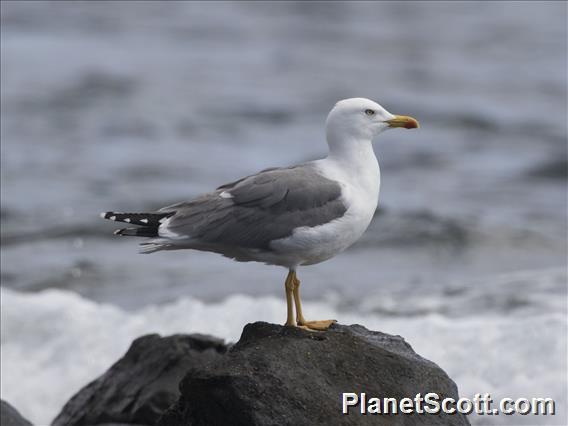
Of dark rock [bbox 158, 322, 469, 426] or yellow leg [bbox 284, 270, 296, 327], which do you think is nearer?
dark rock [bbox 158, 322, 469, 426]

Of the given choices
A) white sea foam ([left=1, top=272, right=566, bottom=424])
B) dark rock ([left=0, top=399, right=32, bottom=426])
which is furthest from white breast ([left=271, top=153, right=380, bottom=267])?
white sea foam ([left=1, top=272, right=566, bottom=424])

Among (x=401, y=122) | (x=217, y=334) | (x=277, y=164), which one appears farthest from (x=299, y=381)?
(x=277, y=164)

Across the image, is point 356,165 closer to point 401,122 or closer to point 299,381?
point 401,122

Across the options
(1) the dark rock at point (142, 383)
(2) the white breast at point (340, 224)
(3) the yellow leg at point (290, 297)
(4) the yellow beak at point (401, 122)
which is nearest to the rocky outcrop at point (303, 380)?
(3) the yellow leg at point (290, 297)

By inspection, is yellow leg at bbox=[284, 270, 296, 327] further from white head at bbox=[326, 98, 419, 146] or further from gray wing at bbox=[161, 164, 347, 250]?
white head at bbox=[326, 98, 419, 146]

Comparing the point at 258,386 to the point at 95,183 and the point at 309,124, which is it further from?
the point at 309,124

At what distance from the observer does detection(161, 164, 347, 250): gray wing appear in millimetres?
6781

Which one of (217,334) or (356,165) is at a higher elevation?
(356,165)

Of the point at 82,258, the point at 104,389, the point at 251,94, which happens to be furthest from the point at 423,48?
the point at 104,389

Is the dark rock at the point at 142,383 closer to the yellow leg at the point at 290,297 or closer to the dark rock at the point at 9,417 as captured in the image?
the dark rock at the point at 9,417

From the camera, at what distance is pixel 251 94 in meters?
24.9

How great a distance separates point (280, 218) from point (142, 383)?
2268 millimetres

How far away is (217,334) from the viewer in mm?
11820

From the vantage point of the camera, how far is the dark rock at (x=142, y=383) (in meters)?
8.34
